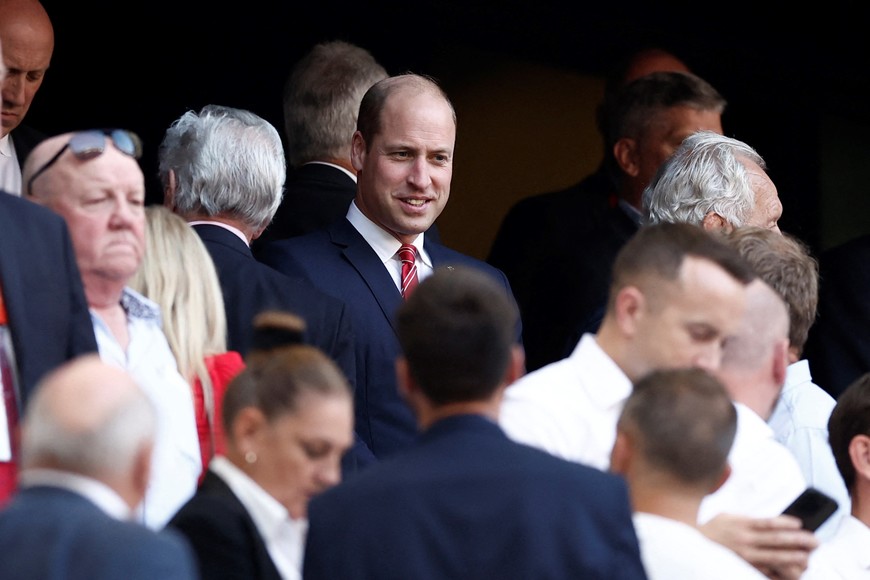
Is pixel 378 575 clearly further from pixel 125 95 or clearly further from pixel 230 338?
pixel 125 95

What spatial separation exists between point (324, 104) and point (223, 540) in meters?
2.62

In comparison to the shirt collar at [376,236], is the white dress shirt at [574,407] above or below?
above

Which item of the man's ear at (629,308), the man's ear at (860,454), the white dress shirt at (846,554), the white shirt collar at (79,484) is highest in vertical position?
the white shirt collar at (79,484)

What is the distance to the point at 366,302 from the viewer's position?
16.0ft

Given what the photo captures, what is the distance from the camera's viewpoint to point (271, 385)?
130 inches

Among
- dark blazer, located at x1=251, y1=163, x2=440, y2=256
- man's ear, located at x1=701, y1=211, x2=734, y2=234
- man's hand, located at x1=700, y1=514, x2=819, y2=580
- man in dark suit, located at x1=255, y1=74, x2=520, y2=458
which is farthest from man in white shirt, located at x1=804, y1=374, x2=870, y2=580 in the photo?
dark blazer, located at x1=251, y1=163, x2=440, y2=256

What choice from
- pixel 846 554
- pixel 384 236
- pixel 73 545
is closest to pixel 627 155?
pixel 384 236

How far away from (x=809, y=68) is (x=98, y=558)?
558 cm

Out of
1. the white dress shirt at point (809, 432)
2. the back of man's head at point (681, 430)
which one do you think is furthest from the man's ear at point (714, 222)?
the back of man's head at point (681, 430)

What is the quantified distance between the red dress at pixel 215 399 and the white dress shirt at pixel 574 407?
65 centimetres

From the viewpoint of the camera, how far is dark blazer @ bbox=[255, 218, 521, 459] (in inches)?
185

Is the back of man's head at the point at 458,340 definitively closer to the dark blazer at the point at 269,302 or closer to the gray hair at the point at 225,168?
the dark blazer at the point at 269,302

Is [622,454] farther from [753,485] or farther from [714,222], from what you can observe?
[714,222]

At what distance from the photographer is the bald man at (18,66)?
17.2 feet
